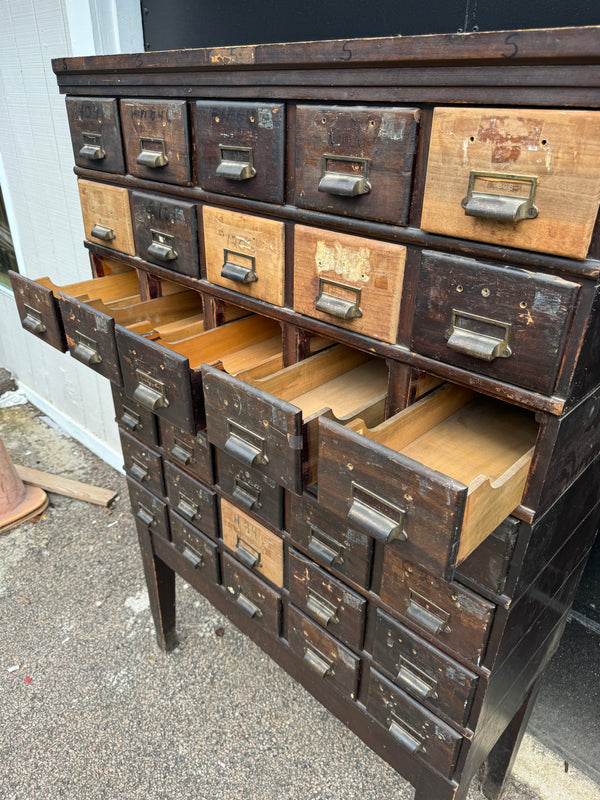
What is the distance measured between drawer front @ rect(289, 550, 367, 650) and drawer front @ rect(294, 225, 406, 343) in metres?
0.59

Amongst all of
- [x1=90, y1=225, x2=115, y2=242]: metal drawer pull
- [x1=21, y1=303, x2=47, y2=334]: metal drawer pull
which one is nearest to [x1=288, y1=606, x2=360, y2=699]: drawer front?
[x1=21, y1=303, x2=47, y2=334]: metal drawer pull

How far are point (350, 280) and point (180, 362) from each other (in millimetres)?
340

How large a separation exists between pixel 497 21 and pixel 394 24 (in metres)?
0.25

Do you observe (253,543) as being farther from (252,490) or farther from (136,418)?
(136,418)

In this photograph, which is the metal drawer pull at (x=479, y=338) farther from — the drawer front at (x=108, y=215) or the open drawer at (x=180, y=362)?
the drawer front at (x=108, y=215)

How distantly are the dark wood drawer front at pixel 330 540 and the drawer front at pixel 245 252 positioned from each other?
44 cm

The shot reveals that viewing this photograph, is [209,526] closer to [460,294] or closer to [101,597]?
[460,294]

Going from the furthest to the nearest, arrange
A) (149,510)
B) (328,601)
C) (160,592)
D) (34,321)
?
1. (160,592)
2. (149,510)
3. (34,321)
4. (328,601)

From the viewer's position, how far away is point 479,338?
82 centimetres

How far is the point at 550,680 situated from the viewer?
71.1 inches

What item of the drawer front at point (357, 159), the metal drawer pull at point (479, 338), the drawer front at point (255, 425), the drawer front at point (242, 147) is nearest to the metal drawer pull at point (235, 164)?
the drawer front at point (242, 147)

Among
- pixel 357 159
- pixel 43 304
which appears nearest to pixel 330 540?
pixel 357 159

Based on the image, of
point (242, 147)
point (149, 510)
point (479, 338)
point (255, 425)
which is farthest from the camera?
point (149, 510)

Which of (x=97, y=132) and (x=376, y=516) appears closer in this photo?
(x=376, y=516)
